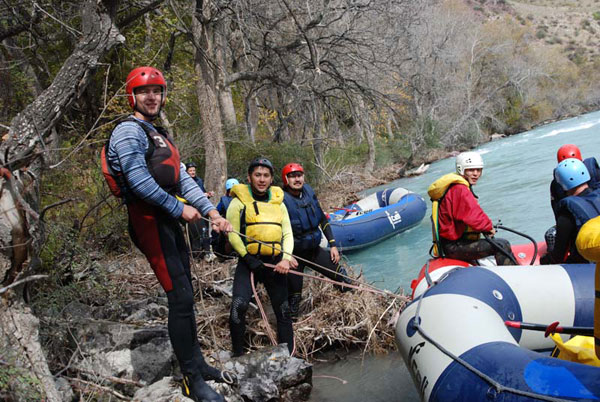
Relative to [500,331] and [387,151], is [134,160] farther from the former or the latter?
[387,151]

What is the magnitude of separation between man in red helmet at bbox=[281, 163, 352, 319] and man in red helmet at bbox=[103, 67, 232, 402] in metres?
1.98

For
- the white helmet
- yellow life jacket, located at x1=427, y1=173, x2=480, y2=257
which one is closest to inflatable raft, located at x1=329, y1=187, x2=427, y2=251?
yellow life jacket, located at x1=427, y1=173, x2=480, y2=257

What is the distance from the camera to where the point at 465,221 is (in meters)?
4.61

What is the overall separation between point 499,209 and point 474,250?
20.8 ft

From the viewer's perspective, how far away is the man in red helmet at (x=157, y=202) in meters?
Answer: 2.60

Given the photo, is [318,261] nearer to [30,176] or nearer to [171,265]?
[171,265]

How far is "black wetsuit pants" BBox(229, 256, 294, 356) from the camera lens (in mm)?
4016

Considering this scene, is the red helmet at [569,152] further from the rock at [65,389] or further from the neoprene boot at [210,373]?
the rock at [65,389]

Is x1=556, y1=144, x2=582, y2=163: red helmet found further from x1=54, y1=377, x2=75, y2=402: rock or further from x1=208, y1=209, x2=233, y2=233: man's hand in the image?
x1=54, y1=377, x2=75, y2=402: rock

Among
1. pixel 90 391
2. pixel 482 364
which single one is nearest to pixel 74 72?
pixel 90 391

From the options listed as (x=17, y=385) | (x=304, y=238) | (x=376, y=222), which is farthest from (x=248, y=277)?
(x=376, y=222)

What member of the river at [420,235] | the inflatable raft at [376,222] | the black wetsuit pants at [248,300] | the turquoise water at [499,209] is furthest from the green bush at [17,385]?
the inflatable raft at [376,222]

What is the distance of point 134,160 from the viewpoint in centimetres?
259

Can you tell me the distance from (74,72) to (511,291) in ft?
11.7
